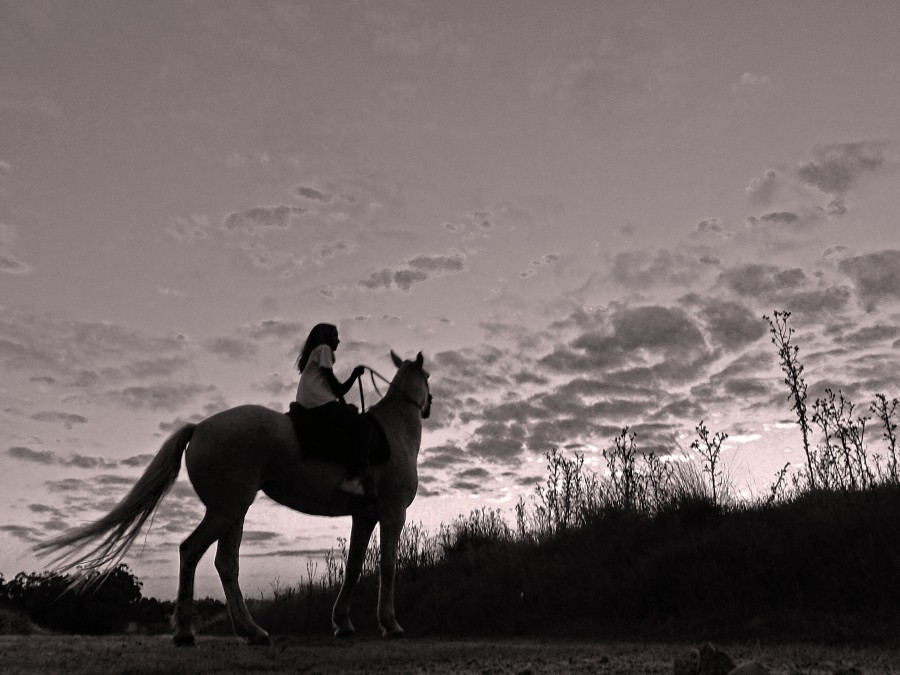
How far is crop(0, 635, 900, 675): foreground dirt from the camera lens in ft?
13.8

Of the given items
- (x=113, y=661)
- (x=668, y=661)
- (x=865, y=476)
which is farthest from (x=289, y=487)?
(x=865, y=476)

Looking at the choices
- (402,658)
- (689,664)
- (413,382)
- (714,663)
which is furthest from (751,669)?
(413,382)

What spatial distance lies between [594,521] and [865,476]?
3392mm

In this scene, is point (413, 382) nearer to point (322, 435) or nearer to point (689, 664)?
point (322, 435)

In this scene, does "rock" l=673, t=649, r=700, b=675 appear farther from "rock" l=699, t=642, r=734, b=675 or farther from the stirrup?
the stirrup

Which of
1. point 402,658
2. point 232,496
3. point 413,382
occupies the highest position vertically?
point 413,382

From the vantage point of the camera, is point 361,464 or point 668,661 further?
point 361,464

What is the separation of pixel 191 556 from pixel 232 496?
589 millimetres

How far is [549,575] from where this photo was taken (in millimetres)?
8852

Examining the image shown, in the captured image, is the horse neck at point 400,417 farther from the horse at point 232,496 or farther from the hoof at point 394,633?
the hoof at point 394,633

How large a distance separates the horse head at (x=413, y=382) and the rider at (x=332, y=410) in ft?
3.54

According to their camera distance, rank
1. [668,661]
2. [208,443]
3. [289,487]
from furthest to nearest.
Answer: [289,487] < [208,443] < [668,661]

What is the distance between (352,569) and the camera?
25.5ft

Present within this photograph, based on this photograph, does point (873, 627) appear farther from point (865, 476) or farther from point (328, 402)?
point (328, 402)
